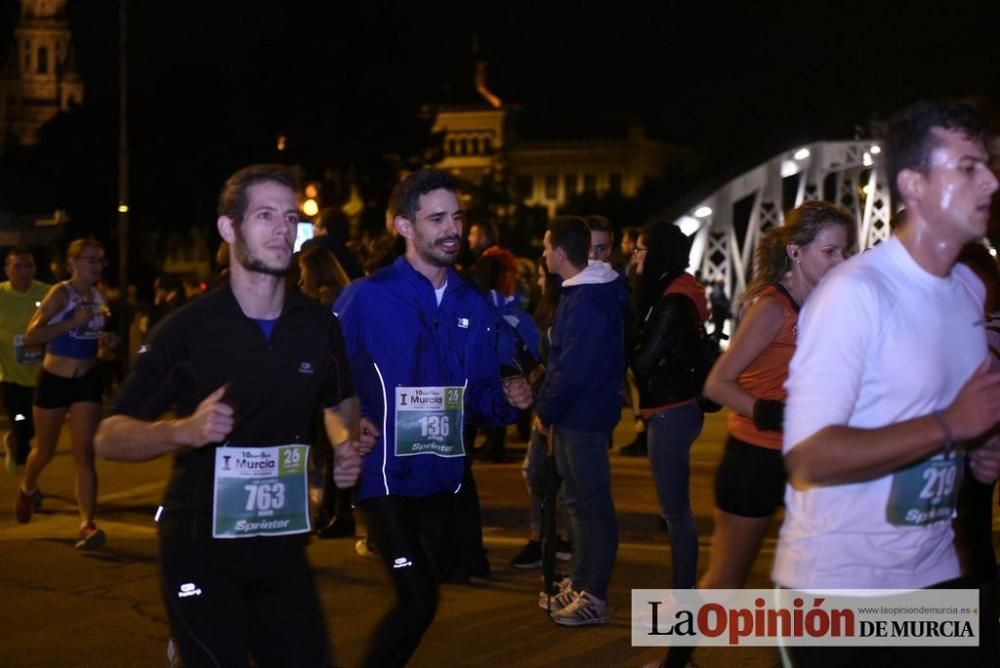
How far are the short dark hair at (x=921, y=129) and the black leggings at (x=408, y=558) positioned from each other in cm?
249

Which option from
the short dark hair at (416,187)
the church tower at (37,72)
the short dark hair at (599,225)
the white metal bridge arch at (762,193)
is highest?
the church tower at (37,72)

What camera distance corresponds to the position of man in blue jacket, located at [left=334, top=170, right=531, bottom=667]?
19.1 ft

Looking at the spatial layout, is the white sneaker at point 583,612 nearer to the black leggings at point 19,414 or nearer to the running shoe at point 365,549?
the running shoe at point 365,549

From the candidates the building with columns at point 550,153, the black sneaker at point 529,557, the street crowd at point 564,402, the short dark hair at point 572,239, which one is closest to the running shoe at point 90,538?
the street crowd at point 564,402

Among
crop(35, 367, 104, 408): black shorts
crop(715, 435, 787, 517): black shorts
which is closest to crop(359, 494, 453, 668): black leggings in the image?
crop(715, 435, 787, 517): black shorts

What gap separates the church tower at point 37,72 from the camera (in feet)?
598

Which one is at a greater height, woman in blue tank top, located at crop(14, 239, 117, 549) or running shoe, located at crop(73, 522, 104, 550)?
woman in blue tank top, located at crop(14, 239, 117, 549)

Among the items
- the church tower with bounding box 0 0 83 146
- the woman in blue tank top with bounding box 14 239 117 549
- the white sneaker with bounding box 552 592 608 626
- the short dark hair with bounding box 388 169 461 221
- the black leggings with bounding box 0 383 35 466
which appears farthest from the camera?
the church tower with bounding box 0 0 83 146

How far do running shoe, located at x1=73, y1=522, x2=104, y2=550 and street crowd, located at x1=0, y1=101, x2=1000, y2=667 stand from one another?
0.02 metres

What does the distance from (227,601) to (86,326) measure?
639 cm

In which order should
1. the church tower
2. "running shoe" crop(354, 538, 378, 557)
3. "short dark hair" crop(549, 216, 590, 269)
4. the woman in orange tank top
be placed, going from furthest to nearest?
the church tower < "running shoe" crop(354, 538, 378, 557) < "short dark hair" crop(549, 216, 590, 269) < the woman in orange tank top

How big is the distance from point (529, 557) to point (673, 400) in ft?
8.15

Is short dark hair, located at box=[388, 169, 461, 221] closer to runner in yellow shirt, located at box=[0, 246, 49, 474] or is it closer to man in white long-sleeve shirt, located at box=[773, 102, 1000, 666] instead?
man in white long-sleeve shirt, located at box=[773, 102, 1000, 666]

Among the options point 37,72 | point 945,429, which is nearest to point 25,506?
point 945,429
